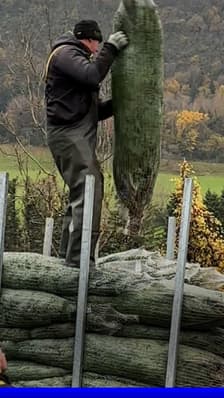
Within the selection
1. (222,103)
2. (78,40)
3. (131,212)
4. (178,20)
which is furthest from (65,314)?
(178,20)

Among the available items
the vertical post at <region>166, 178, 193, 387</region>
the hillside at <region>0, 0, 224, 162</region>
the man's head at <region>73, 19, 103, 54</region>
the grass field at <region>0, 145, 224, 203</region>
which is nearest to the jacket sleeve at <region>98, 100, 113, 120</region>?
the man's head at <region>73, 19, 103, 54</region>

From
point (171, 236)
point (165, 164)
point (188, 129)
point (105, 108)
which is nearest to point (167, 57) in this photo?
point (188, 129)

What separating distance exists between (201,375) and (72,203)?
97 centimetres

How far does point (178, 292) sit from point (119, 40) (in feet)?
3.79

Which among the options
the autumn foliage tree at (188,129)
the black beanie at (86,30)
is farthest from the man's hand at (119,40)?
the autumn foliage tree at (188,129)

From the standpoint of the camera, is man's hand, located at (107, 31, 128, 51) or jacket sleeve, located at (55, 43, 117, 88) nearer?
jacket sleeve, located at (55, 43, 117, 88)

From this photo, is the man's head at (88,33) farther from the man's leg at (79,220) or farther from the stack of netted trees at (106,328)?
the stack of netted trees at (106,328)

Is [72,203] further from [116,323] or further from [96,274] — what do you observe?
[116,323]

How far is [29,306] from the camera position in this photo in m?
3.60

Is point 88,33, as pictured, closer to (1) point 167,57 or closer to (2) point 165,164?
(2) point 165,164

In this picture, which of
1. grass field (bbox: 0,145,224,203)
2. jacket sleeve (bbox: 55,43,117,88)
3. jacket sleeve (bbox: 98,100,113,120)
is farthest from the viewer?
grass field (bbox: 0,145,224,203)

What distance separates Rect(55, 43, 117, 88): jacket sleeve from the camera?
358cm

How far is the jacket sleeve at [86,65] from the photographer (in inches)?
141

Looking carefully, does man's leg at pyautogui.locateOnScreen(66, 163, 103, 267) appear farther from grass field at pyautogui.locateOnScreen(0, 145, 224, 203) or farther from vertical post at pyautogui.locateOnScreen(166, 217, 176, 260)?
grass field at pyautogui.locateOnScreen(0, 145, 224, 203)
